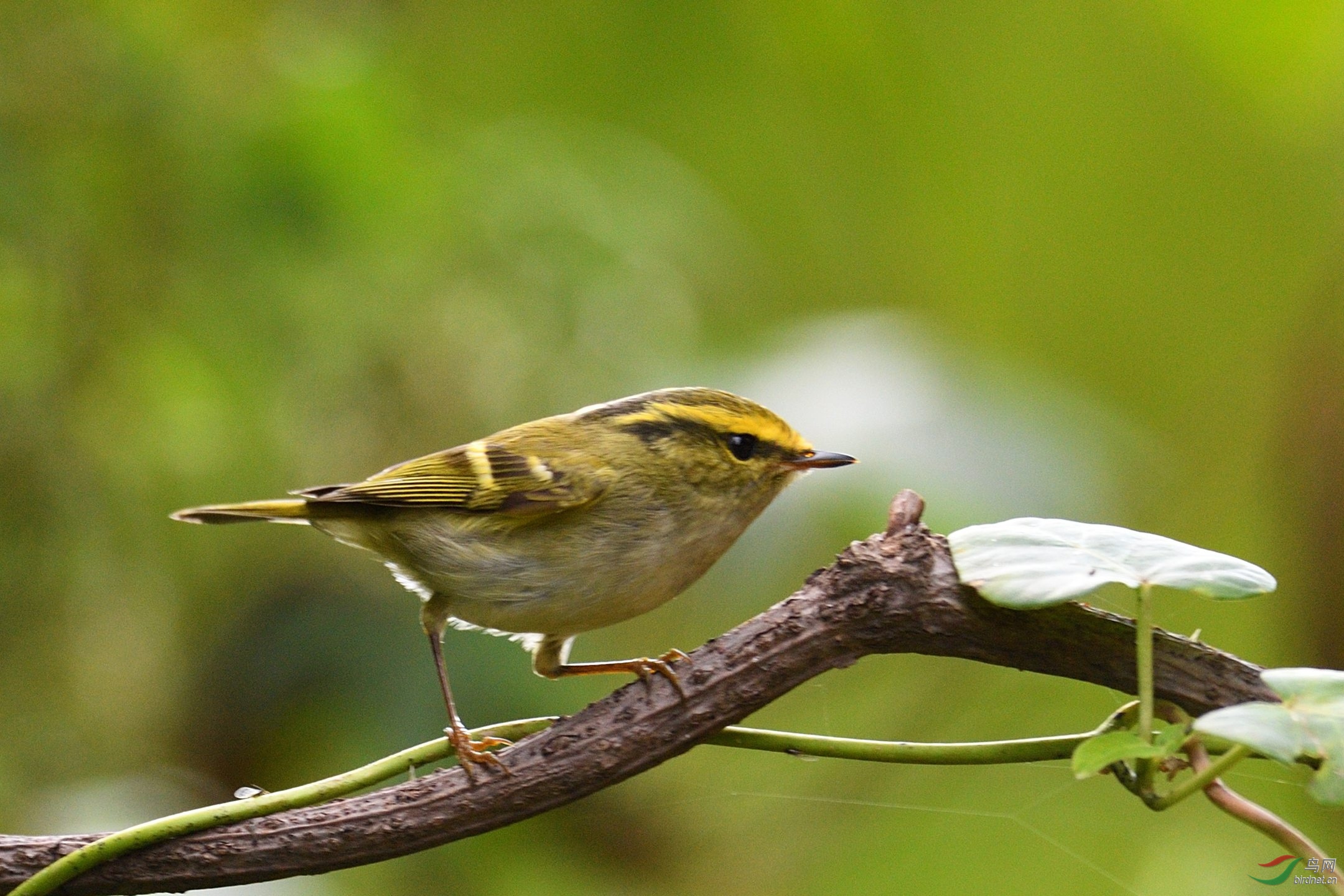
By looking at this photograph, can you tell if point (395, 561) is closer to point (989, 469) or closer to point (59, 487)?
point (59, 487)

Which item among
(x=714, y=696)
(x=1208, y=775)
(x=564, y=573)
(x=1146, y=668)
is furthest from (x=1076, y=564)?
(x=564, y=573)

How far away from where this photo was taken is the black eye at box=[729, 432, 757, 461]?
234cm

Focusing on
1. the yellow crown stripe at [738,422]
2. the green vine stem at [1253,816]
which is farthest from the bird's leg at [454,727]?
the green vine stem at [1253,816]

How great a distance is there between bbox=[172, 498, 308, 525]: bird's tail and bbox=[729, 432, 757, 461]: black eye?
0.89 m

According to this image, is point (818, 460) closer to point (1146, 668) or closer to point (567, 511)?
point (567, 511)

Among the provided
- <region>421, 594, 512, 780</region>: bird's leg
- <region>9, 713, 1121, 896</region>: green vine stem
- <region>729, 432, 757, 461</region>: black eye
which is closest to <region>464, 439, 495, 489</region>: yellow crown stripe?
<region>421, 594, 512, 780</region>: bird's leg

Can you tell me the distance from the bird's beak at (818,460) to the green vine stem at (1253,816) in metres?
1.04

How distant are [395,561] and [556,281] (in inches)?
47.0

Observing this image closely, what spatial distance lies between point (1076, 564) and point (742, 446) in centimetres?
111

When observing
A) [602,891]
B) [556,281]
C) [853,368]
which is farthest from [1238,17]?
[602,891]

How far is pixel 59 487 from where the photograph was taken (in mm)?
2979

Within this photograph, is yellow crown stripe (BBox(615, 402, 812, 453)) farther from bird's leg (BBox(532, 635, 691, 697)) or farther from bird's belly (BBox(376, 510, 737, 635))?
bird's leg (BBox(532, 635, 691, 697))

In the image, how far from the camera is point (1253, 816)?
118 centimetres

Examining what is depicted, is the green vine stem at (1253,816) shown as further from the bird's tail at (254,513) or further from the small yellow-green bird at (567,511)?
the bird's tail at (254,513)
